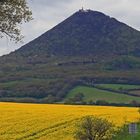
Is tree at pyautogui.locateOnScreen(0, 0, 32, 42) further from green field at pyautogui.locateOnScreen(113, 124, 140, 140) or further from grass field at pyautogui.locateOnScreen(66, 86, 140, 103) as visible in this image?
grass field at pyautogui.locateOnScreen(66, 86, 140, 103)

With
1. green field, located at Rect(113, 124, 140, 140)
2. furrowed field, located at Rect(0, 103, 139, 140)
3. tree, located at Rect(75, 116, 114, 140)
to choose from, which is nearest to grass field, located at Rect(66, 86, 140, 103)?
furrowed field, located at Rect(0, 103, 139, 140)

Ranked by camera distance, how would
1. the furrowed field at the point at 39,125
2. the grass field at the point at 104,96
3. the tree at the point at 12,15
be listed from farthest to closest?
the grass field at the point at 104,96 → the furrowed field at the point at 39,125 → the tree at the point at 12,15

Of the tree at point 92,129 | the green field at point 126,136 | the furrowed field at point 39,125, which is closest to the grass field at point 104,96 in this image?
the furrowed field at point 39,125

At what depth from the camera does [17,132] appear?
4181 centimetres

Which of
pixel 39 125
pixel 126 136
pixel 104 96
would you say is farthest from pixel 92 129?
pixel 104 96

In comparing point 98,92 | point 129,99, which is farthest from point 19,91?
point 129,99

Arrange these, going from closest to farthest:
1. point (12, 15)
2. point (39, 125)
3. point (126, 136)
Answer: point (12, 15) → point (126, 136) → point (39, 125)

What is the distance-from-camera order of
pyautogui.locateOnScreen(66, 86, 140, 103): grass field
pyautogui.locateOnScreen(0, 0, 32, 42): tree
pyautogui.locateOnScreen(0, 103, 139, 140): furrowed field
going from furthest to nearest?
pyautogui.locateOnScreen(66, 86, 140, 103): grass field < pyautogui.locateOnScreen(0, 103, 139, 140): furrowed field < pyautogui.locateOnScreen(0, 0, 32, 42): tree

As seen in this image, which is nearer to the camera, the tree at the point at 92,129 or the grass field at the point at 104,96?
the tree at the point at 92,129

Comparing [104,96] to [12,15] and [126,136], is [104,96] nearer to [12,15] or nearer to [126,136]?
[126,136]

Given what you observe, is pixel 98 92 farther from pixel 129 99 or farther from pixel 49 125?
pixel 49 125

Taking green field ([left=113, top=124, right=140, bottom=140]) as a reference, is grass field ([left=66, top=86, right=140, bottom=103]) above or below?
above

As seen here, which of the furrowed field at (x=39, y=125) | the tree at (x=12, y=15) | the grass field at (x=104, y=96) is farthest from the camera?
the grass field at (x=104, y=96)

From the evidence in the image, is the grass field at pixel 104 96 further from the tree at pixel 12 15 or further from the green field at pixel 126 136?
the tree at pixel 12 15
